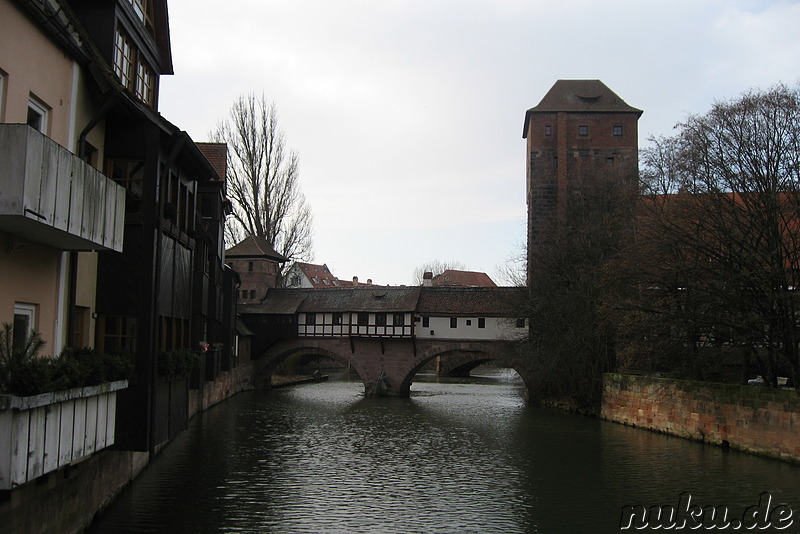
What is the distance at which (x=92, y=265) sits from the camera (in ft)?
31.9

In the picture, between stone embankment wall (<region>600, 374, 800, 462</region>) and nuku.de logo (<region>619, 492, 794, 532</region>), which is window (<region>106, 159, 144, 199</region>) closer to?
nuku.de logo (<region>619, 492, 794, 532</region>)

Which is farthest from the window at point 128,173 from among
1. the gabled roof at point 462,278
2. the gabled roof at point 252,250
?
the gabled roof at point 462,278

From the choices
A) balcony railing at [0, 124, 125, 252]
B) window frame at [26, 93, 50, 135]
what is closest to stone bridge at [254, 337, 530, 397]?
balcony railing at [0, 124, 125, 252]

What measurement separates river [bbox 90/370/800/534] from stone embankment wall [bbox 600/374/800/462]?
0.43 m

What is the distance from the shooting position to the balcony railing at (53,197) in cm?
612

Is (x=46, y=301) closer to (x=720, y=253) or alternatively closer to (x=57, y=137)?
(x=57, y=137)

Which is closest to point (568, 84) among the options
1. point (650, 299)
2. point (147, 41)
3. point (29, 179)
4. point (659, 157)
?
point (659, 157)

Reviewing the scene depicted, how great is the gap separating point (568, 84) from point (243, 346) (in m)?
21.4

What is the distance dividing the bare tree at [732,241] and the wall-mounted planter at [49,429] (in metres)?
14.4

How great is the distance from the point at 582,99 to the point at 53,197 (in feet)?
121

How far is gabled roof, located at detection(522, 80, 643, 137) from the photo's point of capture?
132 ft

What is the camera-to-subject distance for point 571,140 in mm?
39812

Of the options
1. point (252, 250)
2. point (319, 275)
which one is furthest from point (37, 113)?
point (319, 275)

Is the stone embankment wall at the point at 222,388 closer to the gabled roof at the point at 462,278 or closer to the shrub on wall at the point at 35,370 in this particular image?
the shrub on wall at the point at 35,370
